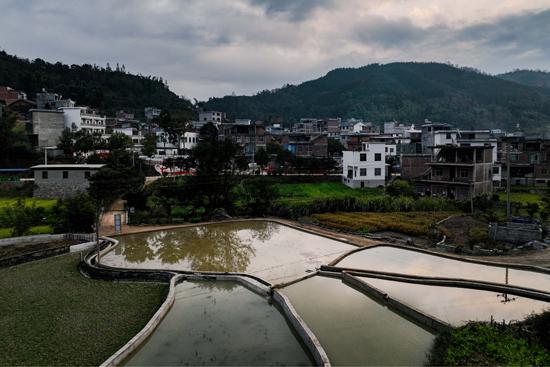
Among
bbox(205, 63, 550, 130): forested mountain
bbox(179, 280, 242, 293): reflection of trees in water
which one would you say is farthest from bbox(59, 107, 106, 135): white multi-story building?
bbox(205, 63, 550, 130): forested mountain

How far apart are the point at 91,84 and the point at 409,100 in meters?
94.0

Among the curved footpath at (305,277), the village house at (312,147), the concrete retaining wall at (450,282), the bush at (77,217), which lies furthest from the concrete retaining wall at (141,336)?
the village house at (312,147)

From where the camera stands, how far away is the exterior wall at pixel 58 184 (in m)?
34.3

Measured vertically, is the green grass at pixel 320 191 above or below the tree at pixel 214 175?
below

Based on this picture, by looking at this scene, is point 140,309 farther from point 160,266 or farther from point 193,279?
point 160,266

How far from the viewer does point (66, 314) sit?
13406 millimetres

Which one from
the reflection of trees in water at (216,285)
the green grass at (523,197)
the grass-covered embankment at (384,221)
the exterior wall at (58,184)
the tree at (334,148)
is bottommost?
the reflection of trees in water at (216,285)

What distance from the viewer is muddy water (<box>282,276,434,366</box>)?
34.8 feet

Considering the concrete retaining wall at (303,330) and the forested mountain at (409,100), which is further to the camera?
the forested mountain at (409,100)

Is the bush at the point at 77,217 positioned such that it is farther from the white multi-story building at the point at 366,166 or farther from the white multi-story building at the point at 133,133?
the white multi-story building at the point at 133,133

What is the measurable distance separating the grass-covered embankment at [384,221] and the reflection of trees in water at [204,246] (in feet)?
13.9

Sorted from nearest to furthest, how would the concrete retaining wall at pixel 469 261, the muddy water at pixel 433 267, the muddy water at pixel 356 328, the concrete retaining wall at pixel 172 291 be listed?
the muddy water at pixel 356 328, the concrete retaining wall at pixel 172 291, the muddy water at pixel 433 267, the concrete retaining wall at pixel 469 261

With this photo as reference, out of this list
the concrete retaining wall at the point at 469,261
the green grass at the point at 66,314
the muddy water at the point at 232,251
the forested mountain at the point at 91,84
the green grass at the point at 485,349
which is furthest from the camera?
the forested mountain at the point at 91,84

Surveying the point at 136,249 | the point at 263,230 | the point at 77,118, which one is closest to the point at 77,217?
the point at 136,249
